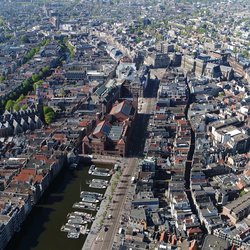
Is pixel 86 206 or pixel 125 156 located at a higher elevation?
pixel 125 156

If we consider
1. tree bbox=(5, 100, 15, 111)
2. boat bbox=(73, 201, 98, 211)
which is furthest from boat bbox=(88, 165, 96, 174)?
tree bbox=(5, 100, 15, 111)

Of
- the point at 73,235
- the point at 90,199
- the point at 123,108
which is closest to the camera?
the point at 73,235

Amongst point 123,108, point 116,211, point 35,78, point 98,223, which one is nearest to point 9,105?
point 35,78

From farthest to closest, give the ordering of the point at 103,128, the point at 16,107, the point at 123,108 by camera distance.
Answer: the point at 16,107, the point at 123,108, the point at 103,128

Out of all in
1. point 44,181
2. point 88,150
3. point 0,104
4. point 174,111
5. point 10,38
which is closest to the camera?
point 44,181

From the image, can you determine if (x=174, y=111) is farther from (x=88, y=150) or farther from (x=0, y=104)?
(x=0, y=104)

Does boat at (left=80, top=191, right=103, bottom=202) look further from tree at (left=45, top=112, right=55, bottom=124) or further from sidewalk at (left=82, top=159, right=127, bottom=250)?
tree at (left=45, top=112, right=55, bottom=124)

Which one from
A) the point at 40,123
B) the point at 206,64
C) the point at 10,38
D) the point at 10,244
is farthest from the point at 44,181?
the point at 10,38

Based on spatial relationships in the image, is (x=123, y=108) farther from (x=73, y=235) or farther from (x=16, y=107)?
(x=73, y=235)
